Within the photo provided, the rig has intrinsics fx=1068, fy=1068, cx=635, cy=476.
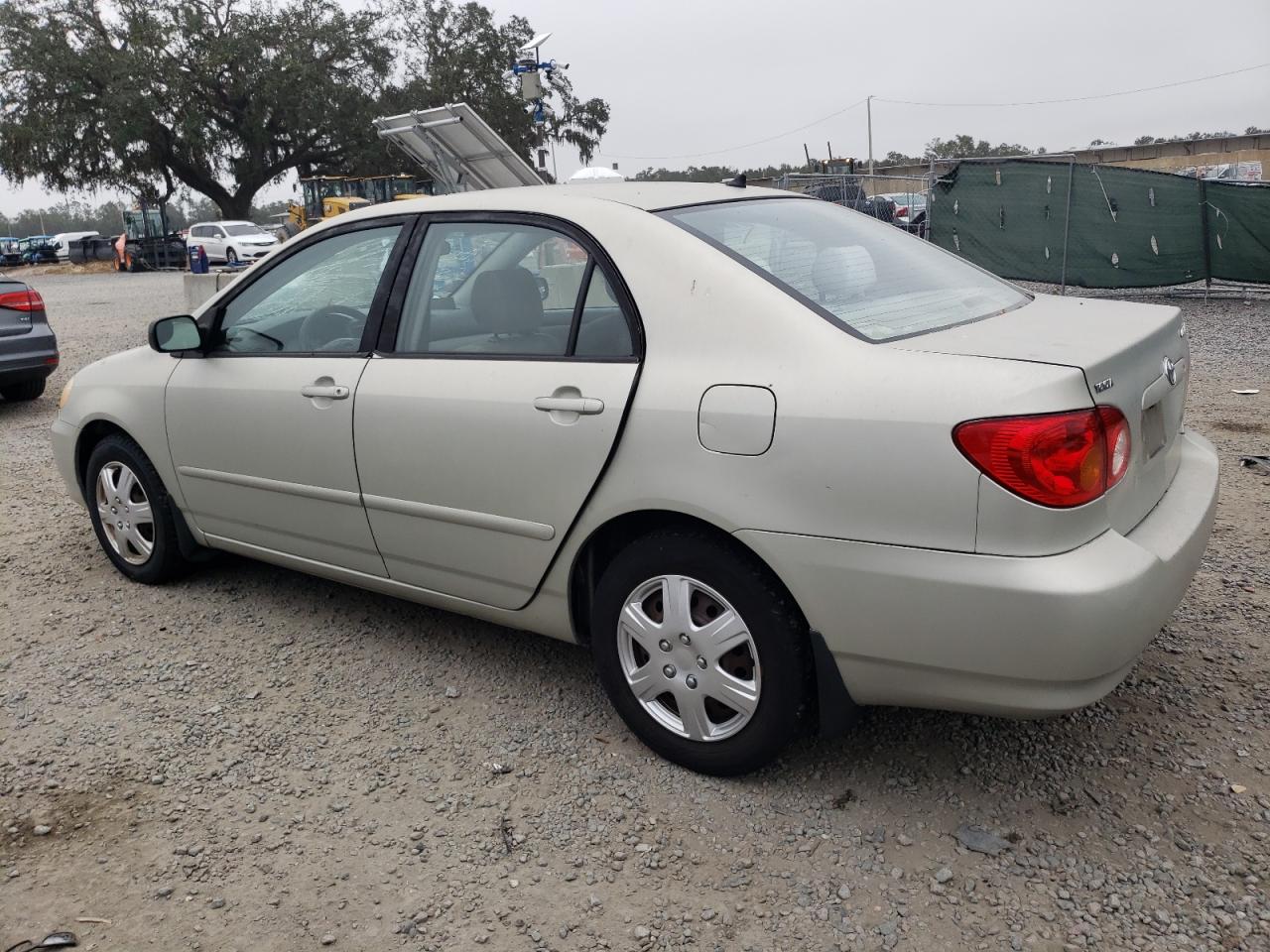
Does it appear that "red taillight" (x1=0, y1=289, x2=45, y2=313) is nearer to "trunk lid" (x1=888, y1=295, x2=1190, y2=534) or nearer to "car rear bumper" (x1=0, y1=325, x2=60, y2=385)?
"car rear bumper" (x1=0, y1=325, x2=60, y2=385)

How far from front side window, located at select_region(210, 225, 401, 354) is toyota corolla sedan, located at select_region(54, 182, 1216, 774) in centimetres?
1

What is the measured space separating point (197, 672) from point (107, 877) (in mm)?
1202

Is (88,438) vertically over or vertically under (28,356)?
under

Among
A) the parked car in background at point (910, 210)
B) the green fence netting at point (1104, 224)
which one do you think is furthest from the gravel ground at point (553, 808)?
the parked car in background at point (910, 210)

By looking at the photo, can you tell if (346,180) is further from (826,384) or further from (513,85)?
(826,384)

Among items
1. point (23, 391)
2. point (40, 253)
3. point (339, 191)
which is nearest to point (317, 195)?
point (339, 191)

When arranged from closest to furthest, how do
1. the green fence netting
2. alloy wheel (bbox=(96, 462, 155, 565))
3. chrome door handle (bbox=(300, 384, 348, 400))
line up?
1. chrome door handle (bbox=(300, 384, 348, 400))
2. alloy wheel (bbox=(96, 462, 155, 565))
3. the green fence netting

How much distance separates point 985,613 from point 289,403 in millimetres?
2474

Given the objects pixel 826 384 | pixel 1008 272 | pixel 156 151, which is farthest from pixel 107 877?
pixel 156 151

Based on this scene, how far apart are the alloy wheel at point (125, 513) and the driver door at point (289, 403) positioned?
1.38 feet

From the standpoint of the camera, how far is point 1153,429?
9.16 ft

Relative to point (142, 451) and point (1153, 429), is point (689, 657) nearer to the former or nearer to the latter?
point (1153, 429)

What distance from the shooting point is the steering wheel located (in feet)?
12.1

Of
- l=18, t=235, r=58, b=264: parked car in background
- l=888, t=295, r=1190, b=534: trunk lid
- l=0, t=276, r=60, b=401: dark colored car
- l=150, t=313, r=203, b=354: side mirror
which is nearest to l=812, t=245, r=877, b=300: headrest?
l=888, t=295, r=1190, b=534: trunk lid
